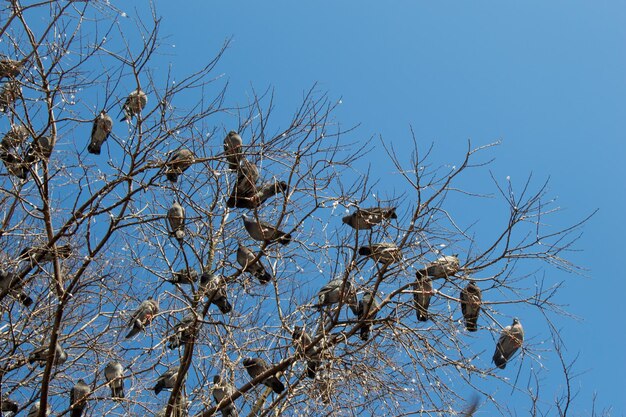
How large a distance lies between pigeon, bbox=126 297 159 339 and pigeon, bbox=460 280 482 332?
270 cm

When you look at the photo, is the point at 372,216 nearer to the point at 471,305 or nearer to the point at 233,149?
the point at 471,305

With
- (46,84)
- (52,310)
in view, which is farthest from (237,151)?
(52,310)

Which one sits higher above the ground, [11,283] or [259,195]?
[259,195]

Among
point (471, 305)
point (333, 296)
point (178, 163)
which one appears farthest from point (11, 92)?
point (471, 305)

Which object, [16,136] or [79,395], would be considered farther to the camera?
[79,395]

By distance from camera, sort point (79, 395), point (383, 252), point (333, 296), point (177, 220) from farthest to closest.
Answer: point (177, 220) < point (79, 395) < point (333, 296) < point (383, 252)

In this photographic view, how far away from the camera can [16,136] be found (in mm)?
6762

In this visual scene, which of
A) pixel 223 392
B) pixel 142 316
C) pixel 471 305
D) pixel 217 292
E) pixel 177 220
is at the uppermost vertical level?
pixel 177 220

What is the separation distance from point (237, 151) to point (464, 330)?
95.9 inches

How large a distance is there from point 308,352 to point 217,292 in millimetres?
1011

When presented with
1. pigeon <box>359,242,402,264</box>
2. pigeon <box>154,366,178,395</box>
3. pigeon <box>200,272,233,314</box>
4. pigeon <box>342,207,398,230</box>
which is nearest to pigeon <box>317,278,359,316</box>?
pigeon <box>359,242,402,264</box>

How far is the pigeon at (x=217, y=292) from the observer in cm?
672

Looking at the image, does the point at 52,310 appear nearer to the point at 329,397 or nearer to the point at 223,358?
the point at 223,358

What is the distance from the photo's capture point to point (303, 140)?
650 centimetres
